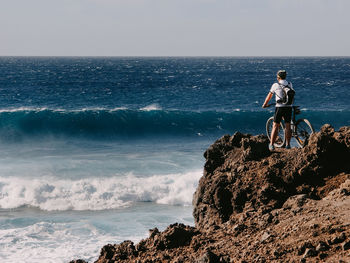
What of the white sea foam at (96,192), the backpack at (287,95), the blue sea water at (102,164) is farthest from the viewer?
the white sea foam at (96,192)

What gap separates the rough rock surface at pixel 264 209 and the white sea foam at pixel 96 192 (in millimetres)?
7667

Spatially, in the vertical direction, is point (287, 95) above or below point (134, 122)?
above

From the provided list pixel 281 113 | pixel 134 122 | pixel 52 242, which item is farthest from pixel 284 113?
pixel 134 122

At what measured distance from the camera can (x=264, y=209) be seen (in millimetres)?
5383

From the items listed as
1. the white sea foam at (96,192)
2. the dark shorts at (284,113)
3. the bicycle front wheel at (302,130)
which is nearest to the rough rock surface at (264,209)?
the bicycle front wheel at (302,130)

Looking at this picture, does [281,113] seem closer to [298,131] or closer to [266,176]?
[298,131]

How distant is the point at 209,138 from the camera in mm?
25656

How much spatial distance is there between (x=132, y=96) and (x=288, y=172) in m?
39.4

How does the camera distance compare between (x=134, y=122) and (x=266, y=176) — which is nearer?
(x=266, y=176)

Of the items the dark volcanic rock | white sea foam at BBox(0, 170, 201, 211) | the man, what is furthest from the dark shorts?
white sea foam at BBox(0, 170, 201, 211)

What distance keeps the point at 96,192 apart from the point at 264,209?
10.3 meters

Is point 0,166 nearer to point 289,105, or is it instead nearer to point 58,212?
point 58,212

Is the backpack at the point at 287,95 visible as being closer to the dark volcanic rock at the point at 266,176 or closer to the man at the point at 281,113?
the man at the point at 281,113

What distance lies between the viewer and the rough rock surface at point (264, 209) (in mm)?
4297
